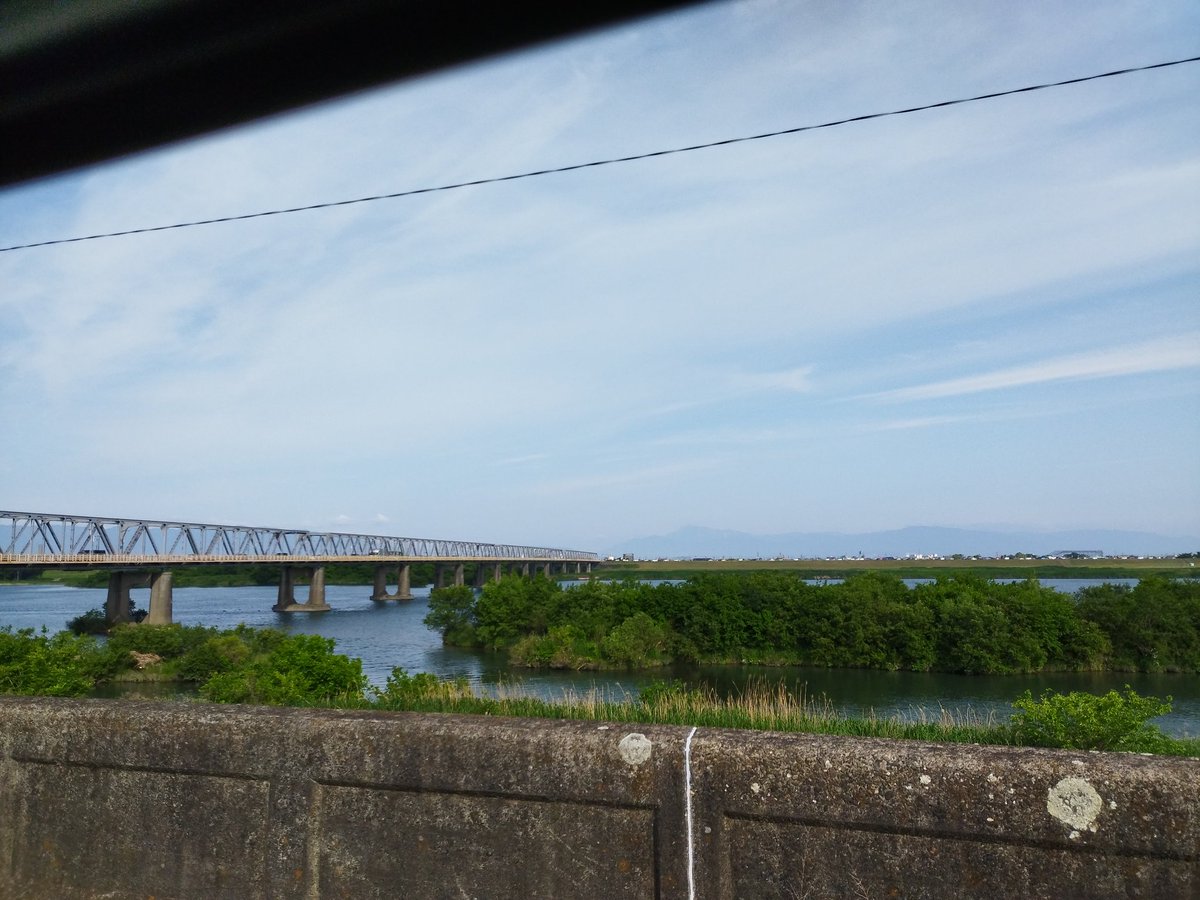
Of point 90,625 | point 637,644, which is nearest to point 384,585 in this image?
point 90,625

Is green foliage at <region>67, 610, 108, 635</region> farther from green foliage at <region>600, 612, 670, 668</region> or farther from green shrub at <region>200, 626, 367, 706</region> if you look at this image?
green shrub at <region>200, 626, 367, 706</region>

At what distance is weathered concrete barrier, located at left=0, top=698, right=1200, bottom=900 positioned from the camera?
2.70 m

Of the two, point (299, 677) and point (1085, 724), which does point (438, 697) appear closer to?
point (1085, 724)

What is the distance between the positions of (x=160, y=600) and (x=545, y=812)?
7126 centimetres

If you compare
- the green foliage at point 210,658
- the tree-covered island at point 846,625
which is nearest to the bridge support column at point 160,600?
the tree-covered island at point 846,625

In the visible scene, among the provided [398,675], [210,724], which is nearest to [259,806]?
[210,724]

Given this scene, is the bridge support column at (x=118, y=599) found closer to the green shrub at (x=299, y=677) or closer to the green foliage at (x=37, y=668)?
the green foliage at (x=37, y=668)

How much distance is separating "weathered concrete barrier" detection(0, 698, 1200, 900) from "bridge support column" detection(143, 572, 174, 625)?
64.7 m

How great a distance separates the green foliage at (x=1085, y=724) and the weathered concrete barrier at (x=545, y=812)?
22.7 feet

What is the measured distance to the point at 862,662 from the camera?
5538cm

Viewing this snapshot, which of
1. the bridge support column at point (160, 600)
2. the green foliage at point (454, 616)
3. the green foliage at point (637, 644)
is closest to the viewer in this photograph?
the green foliage at point (637, 644)

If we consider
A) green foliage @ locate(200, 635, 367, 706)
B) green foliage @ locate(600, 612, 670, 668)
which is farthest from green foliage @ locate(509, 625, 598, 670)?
green foliage @ locate(200, 635, 367, 706)

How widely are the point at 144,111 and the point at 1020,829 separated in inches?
226

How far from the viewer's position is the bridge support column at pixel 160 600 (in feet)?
209
